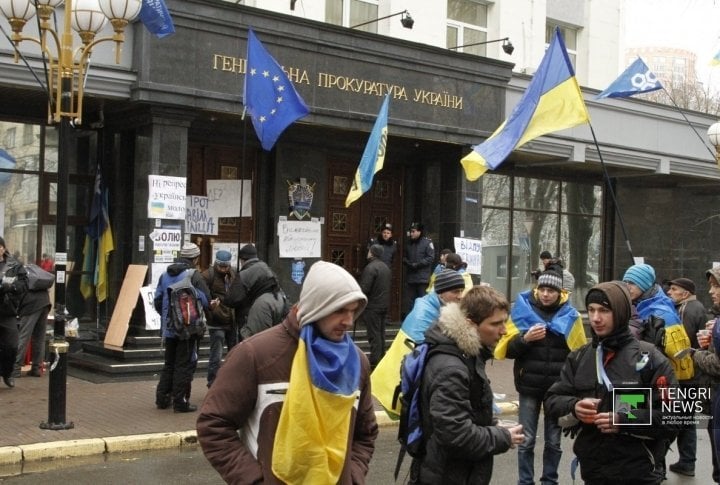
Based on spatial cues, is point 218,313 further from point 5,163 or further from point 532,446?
point 532,446

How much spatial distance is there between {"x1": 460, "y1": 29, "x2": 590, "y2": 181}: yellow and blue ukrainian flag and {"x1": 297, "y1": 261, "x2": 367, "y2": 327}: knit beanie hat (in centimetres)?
629

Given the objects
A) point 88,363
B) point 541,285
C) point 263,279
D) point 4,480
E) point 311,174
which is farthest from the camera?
point 311,174

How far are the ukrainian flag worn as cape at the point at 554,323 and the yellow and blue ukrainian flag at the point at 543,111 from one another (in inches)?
117

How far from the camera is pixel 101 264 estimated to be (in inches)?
564

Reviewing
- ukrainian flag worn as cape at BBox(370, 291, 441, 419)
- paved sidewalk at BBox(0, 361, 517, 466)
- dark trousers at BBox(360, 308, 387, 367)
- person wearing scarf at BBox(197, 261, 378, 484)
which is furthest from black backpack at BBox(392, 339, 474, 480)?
dark trousers at BBox(360, 308, 387, 367)

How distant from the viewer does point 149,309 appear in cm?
1284

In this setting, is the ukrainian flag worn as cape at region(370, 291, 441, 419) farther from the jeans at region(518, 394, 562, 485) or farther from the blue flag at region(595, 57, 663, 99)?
the blue flag at region(595, 57, 663, 99)

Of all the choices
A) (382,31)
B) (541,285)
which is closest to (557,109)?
(541,285)

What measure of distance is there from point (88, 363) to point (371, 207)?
249 inches

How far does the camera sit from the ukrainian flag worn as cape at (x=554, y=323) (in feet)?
21.5

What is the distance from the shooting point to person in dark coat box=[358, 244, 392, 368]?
44.1ft

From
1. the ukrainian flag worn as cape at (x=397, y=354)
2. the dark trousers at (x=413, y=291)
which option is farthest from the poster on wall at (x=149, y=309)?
the ukrainian flag worn as cape at (x=397, y=354)

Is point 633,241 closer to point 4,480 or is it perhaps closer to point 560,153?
point 560,153

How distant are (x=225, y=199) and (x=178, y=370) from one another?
577 centimetres
